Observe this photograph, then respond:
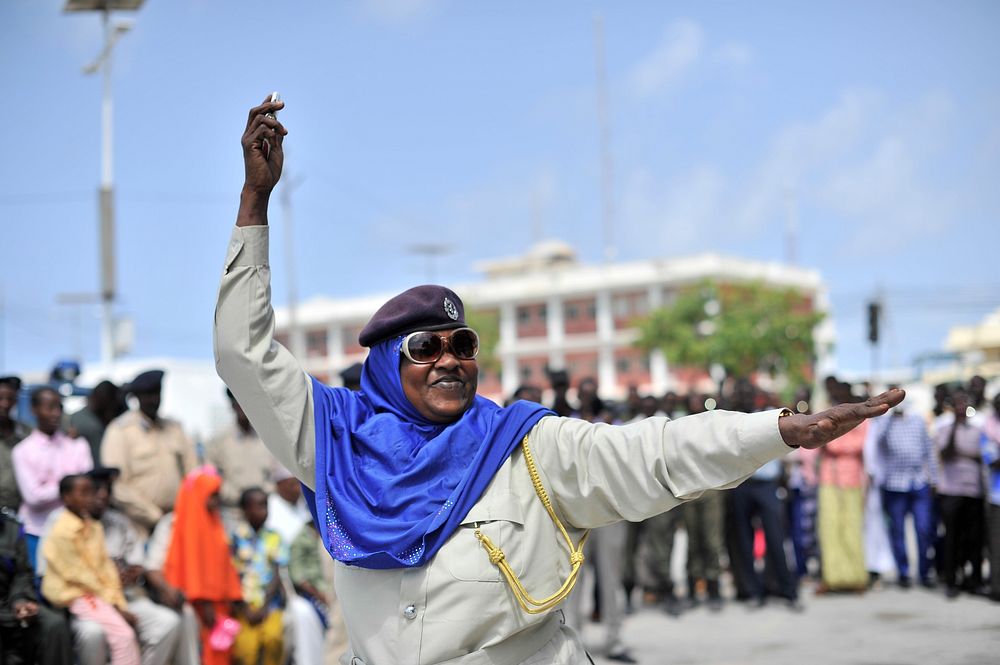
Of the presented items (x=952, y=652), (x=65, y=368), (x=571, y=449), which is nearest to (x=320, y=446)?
(x=571, y=449)

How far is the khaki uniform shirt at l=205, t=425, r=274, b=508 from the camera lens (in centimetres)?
802

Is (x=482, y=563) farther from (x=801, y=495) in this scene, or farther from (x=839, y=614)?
(x=801, y=495)

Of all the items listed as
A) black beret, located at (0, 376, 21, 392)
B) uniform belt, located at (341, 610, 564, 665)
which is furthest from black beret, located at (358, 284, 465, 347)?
black beret, located at (0, 376, 21, 392)

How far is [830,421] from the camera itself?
2533mm

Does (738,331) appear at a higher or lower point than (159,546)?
higher

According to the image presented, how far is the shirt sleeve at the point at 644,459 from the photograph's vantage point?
8.70 feet

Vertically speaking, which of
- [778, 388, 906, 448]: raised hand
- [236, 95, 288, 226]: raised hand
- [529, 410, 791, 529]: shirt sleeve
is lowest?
[529, 410, 791, 529]: shirt sleeve

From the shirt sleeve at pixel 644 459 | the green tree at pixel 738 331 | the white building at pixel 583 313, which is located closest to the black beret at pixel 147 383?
the shirt sleeve at pixel 644 459

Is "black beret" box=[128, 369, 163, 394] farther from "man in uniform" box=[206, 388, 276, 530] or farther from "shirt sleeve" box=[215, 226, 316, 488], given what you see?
"shirt sleeve" box=[215, 226, 316, 488]

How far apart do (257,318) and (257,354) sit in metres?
0.10

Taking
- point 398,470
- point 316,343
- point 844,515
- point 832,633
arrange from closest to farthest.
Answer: point 398,470 < point 832,633 < point 844,515 < point 316,343

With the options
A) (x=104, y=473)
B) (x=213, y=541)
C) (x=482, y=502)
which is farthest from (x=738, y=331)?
(x=482, y=502)

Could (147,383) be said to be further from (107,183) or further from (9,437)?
(107,183)

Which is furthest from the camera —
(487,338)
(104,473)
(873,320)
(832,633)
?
(487,338)
